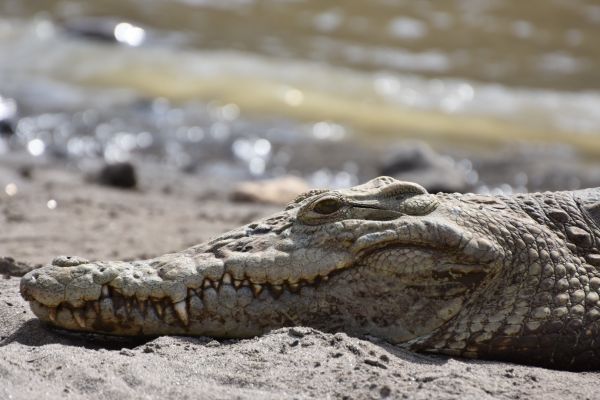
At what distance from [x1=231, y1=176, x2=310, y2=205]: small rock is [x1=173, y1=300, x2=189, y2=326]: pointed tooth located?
465 centimetres

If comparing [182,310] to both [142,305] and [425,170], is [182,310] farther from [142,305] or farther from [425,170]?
[425,170]

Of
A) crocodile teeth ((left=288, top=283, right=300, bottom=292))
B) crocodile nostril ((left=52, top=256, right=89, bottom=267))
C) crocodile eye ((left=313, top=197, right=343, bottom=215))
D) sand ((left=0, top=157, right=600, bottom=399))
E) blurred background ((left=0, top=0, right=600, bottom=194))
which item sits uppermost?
blurred background ((left=0, top=0, right=600, bottom=194))

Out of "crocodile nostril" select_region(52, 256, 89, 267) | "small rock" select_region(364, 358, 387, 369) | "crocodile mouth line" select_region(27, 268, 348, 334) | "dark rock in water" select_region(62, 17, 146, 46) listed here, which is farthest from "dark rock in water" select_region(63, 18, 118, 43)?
"small rock" select_region(364, 358, 387, 369)

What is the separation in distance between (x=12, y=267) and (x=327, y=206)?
205cm

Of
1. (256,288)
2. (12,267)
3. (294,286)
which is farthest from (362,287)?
(12,267)

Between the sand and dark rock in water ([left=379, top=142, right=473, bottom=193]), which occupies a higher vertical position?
dark rock in water ([left=379, top=142, right=473, bottom=193])

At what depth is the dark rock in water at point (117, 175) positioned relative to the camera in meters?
8.68

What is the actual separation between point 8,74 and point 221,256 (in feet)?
31.0

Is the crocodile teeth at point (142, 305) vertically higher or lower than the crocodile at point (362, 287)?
lower

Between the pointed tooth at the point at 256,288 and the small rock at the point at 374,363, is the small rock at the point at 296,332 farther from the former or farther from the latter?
the small rock at the point at 374,363

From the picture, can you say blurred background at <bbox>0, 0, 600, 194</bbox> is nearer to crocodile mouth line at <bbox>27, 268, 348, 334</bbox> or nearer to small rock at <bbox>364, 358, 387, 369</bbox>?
crocodile mouth line at <bbox>27, 268, 348, 334</bbox>

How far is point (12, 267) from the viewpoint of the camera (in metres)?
5.23

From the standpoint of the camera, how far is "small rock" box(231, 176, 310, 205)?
870 cm

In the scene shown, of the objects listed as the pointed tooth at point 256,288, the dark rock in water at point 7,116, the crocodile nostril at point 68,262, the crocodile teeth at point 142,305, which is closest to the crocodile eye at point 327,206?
the pointed tooth at point 256,288
